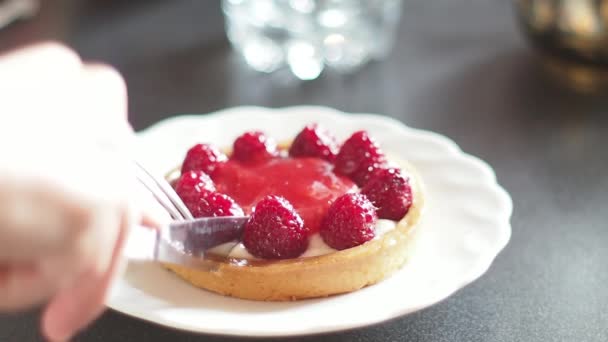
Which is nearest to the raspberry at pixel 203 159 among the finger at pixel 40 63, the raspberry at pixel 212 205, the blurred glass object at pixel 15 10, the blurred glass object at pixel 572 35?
the raspberry at pixel 212 205

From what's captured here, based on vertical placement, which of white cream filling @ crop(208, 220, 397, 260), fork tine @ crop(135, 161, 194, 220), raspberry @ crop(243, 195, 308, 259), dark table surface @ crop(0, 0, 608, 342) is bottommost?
dark table surface @ crop(0, 0, 608, 342)

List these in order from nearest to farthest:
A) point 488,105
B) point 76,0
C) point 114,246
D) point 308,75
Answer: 1. point 114,246
2. point 488,105
3. point 308,75
4. point 76,0

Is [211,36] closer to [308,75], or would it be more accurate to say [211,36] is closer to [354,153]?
[308,75]

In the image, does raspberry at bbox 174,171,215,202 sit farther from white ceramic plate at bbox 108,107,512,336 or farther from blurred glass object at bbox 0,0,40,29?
blurred glass object at bbox 0,0,40,29

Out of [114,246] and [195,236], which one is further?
[195,236]

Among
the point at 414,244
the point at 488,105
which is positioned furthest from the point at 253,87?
the point at 414,244

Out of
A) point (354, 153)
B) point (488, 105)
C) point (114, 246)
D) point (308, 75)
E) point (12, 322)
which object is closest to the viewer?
point (114, 246)

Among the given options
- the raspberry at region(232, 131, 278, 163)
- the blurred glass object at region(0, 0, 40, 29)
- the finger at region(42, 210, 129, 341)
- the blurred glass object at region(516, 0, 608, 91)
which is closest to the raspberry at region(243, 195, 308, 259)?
the raspberry at region(232, 131, 278, 163)
